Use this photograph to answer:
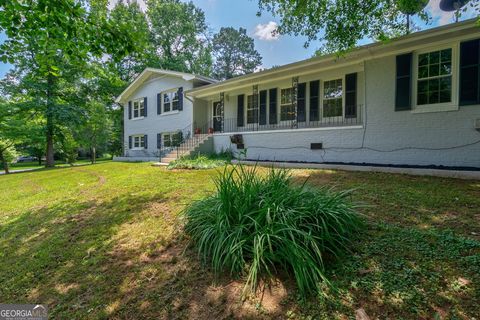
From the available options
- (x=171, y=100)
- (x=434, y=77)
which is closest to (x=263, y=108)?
(x=434, y=77)

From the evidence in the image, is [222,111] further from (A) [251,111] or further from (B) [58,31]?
(B) [58,31]

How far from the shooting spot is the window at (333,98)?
32.2 ft

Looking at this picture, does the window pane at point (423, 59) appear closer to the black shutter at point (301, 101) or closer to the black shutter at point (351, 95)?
the black shutter at point (351, 95)

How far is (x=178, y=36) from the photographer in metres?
27.6

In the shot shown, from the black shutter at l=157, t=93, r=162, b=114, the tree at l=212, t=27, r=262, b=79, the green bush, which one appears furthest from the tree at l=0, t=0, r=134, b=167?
the tree at l=212, t=27, r=262, b=79

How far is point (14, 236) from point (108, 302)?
3.38 meters

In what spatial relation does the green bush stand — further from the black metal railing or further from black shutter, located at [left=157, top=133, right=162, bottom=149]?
black shutter, located at [left=157, top=133, right=162, bottom=149]

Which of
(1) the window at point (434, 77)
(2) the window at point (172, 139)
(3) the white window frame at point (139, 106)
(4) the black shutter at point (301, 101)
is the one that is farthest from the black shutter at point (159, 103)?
(1) the window at point (434, 77)

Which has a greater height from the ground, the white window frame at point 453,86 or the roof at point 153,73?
the roof at point 153,73

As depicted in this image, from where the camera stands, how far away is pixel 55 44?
5.02 m

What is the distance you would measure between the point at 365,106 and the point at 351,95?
1.23 metres

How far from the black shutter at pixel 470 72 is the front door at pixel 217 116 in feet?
33.9

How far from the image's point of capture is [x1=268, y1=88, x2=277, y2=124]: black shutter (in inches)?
453

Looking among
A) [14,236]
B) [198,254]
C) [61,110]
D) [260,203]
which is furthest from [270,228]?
[61,110]
